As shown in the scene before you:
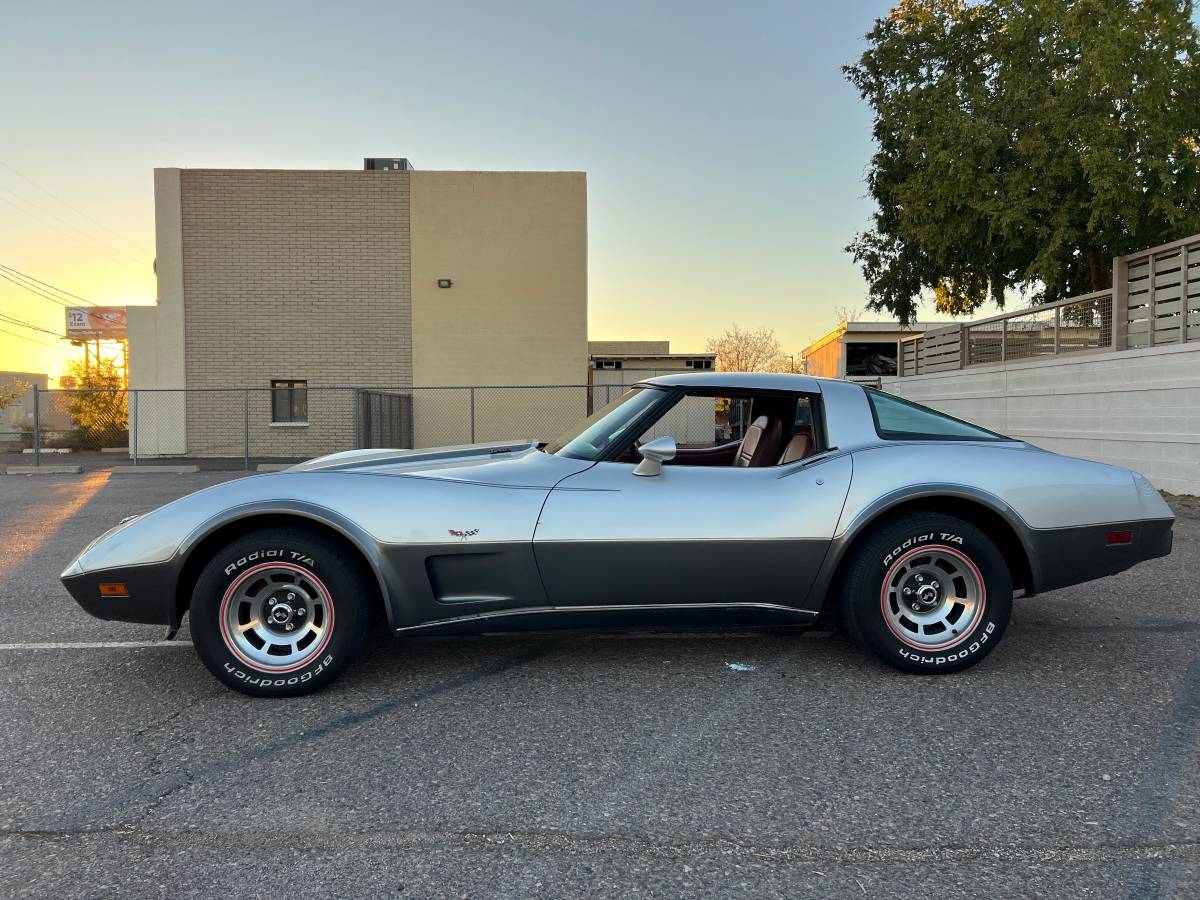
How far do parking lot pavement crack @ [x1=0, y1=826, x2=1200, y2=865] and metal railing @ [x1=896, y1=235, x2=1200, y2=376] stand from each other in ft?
35.8

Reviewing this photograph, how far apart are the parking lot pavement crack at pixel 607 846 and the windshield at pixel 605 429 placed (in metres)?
1.77

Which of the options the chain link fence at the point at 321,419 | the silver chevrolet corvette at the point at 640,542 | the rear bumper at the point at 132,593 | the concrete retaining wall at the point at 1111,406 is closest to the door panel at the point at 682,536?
the silver chevrolet corvette at the point at 640,542

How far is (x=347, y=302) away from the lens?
70.5 ft

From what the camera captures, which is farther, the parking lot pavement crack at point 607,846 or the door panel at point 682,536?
the door panel at point 682,536

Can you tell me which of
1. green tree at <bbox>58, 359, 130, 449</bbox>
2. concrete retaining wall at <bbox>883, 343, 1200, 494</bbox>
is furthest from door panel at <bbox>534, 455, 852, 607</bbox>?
green tree at <bbox>58, 359, 130, 449</bbox>

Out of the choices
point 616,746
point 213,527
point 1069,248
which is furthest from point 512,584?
point 1069,248

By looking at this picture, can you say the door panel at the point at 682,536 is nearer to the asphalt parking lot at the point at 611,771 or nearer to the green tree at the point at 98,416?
the asphalt parking lot at the point at 611,771

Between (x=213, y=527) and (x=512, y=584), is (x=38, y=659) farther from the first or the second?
(x=512, y=584)

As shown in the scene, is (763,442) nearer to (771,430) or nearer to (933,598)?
(771,430)

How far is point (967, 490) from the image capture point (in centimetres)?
378

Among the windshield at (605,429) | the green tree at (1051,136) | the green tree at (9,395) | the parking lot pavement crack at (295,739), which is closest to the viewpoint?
the parking lot pavement crack at (295,739)

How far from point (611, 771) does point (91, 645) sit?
120 inches

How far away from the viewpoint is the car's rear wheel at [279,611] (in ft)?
11.3

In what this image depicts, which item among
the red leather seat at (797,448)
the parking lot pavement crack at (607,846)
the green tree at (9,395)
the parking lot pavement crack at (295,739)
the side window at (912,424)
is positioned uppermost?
the green tree at (9,395)
